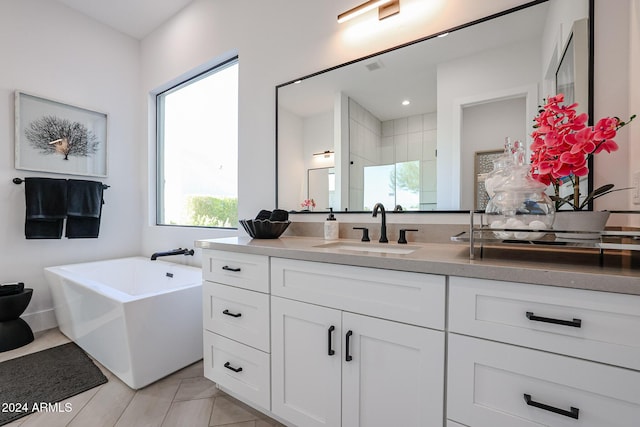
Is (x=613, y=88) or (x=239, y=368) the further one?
(x=239, y=368)

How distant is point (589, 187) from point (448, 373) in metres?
0.92

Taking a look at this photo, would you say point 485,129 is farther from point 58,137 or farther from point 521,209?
point 58,137

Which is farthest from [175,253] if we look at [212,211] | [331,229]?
[331,229]

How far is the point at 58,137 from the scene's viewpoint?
8.99 ft

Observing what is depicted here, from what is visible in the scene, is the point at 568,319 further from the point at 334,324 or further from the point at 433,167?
the point at 433,167

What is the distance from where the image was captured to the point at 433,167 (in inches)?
60.0

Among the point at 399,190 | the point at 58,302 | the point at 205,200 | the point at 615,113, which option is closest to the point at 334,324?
A: the point at 399,190

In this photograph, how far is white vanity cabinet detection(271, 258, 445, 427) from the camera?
94 centimetres

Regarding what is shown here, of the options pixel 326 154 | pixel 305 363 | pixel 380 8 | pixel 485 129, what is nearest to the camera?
pixel 305 363

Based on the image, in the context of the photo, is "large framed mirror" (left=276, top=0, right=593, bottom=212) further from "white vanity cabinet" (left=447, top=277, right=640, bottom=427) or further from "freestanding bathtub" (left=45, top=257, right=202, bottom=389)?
"freestanding bathtub" (left=45, top=257, right=202, bottom=389)

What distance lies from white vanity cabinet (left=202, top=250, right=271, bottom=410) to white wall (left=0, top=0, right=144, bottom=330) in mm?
2159

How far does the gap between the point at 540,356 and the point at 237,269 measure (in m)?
1.23

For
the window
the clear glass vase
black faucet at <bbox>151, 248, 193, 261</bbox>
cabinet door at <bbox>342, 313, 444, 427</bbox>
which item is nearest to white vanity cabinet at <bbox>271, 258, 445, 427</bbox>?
cabinet door at <bbox>342, 313, 444, 427</bbox>

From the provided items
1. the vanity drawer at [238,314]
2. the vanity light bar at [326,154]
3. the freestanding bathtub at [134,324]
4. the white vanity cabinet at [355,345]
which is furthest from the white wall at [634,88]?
the freestanding bathtub at [134,324]
